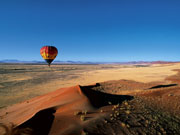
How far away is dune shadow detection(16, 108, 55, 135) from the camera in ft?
16.5

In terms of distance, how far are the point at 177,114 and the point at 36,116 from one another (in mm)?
8690

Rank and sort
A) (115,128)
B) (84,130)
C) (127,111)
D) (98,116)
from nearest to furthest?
(84,130) < (115,128) < (98,116) < (127,111)

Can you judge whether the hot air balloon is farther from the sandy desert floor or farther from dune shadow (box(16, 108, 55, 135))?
dune shadow (box(16, 108, 55, 135))

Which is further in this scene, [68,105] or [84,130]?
[68,105]

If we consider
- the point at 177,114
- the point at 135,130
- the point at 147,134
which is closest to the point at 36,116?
the point at 135,130

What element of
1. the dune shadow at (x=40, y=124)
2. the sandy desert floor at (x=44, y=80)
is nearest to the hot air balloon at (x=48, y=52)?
the sandy desert floor at (x=44, y=80)

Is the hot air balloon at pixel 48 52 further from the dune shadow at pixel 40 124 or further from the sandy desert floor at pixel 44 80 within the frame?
the dune shadow at pixel 40 124

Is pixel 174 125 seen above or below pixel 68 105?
below

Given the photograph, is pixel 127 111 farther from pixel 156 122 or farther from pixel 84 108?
pixel 84 108

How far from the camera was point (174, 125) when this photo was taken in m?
5.92

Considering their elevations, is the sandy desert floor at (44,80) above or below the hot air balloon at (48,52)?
below

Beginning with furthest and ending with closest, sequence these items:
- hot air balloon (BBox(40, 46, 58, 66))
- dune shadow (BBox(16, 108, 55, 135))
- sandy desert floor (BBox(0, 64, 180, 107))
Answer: hot air balloon (BBox(40, 46, 58, 66)) → sandy desert floor (BBox(0, 64, 180, 107)) → dune shadow (BBox(16, 108, 55, 135))

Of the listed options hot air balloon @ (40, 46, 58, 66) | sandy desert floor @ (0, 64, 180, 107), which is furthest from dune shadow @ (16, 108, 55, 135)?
hot air balloon @ (40, 46, 58, 66)

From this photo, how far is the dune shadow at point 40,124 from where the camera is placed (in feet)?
16.5
